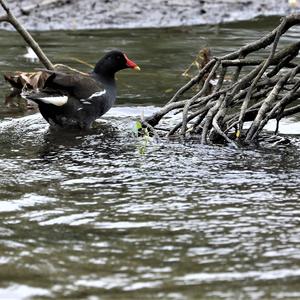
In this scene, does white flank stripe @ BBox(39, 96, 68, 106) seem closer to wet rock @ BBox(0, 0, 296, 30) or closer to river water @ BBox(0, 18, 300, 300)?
river water @ BBox(0, 18, 300, 300)

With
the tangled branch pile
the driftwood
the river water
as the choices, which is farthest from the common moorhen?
the tangled branch pile

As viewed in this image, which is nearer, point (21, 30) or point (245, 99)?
point (245, 99)

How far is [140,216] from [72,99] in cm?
348

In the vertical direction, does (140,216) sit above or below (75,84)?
below

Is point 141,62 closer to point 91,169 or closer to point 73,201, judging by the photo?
point 91,169

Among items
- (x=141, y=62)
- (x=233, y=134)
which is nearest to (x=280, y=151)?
(x=233, y=134)

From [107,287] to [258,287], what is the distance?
73 centimetres

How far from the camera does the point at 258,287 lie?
4.51m

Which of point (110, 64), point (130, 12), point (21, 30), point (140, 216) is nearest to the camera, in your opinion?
point (140, 216)

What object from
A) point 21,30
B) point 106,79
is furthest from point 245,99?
point 21,30

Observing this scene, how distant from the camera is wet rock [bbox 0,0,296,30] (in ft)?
53.1

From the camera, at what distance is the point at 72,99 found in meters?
9.05

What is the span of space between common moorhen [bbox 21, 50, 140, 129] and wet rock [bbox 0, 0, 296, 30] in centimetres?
686

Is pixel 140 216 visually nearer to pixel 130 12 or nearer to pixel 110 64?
pixel 110 64
